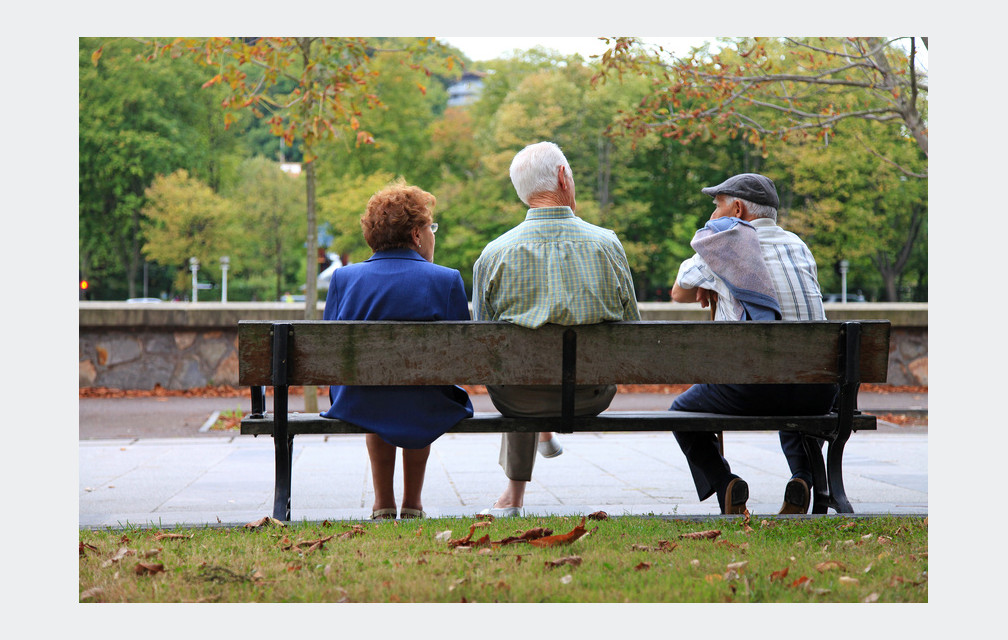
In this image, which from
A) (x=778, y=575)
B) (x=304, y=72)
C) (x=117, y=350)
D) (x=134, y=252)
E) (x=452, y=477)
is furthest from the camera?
(x=134, y=252)

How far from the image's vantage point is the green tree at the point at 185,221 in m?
40.1

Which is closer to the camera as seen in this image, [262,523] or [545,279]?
[262,523]

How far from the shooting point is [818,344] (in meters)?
4.11

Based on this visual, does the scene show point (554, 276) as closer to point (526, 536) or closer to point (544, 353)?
point (544, 353)

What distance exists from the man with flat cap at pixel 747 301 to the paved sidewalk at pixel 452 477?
326 millimetres

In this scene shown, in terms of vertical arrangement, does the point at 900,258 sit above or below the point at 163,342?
above

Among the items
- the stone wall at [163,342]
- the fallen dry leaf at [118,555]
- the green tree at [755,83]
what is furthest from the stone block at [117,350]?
the fallen dry leaf at [118,555]

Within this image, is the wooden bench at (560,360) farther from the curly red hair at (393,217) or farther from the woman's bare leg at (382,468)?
the curly red hair at (393,217)

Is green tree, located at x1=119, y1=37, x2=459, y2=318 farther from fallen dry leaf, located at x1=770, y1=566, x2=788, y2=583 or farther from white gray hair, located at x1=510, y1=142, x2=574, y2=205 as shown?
fallen dry leaf, located at x1=770, y1=566, x2=788, y2=583

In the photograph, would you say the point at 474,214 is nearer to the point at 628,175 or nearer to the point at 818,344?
the point at 628,175

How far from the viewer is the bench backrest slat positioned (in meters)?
3.92

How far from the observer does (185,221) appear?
40562 mm

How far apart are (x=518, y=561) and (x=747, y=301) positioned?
1.83 metres

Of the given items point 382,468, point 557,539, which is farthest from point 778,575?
point 382,468
